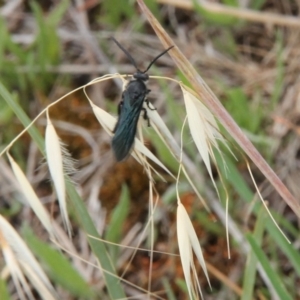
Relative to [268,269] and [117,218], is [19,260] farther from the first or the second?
[117,218]

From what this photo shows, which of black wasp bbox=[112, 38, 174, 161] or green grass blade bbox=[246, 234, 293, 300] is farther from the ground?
black wasp bbox=[112, 38, 174, 161]

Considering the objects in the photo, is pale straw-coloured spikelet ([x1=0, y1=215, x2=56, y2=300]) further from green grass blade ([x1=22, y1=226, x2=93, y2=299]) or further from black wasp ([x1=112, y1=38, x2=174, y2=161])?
green grass blade ([x1=22, y1=226, x2=93, y2=299])

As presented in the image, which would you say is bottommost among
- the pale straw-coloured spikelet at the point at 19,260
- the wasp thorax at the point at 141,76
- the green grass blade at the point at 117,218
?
the green grass blade at the point at 117,218

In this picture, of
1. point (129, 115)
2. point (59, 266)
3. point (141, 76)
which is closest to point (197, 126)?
point (129, 115)

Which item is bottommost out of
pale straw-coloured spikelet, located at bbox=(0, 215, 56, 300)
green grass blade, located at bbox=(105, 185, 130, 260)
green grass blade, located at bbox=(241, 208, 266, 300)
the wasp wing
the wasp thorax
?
green grass blade, located at bbox=(241, 208, 266, 300)

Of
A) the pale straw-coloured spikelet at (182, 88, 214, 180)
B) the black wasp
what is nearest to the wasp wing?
the black wasp

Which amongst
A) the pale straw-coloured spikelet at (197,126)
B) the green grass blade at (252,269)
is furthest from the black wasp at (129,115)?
the green grass blade at (252,269)

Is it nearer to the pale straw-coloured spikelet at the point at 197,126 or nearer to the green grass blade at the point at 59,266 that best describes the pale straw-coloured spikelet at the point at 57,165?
the pale straw-coloured spikelet at the point at 197,126
